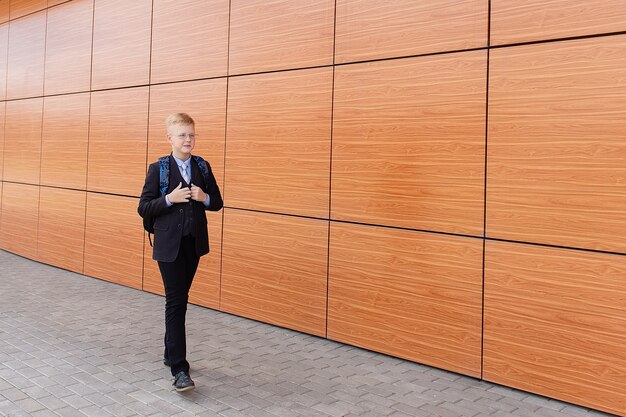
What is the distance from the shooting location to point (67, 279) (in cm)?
692

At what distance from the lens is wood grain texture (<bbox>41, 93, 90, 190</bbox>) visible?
7.22 meters

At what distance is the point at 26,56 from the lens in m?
8.34

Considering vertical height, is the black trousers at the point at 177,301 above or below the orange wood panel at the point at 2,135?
below

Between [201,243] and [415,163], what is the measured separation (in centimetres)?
169

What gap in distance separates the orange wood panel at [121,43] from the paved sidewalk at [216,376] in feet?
9.45

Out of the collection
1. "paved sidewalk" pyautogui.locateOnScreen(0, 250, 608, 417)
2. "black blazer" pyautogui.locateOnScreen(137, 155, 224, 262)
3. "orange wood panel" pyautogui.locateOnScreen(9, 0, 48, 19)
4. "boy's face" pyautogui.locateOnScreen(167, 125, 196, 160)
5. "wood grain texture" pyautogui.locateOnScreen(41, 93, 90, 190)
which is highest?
"orange wood panel" pyautogui.locateOnScreen(9, 0, 48, 19)

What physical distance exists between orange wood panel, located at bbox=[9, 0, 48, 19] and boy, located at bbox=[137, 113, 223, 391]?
5.94m

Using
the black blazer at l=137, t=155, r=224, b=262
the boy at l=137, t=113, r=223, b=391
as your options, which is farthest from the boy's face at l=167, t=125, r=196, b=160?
the black blazer at l=137, t=155, r=224, b=262

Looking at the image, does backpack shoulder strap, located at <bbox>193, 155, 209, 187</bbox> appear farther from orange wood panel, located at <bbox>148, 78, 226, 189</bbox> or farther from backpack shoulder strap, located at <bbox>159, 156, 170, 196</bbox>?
orange wood panel, located at <bbox>148, 78, 226, 189</bbox>

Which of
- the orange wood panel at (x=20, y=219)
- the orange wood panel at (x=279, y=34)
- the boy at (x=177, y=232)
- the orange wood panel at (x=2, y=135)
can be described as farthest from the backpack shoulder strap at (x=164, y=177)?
the orange wood panel at (x=2, y=135)

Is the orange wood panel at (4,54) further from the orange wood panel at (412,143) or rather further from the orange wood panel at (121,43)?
the orange wood panel at (412,143)

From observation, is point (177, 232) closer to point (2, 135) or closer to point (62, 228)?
point (62, 228)

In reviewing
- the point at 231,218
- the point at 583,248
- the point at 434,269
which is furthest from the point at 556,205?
the point at 231,218

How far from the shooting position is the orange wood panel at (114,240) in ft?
21.2
